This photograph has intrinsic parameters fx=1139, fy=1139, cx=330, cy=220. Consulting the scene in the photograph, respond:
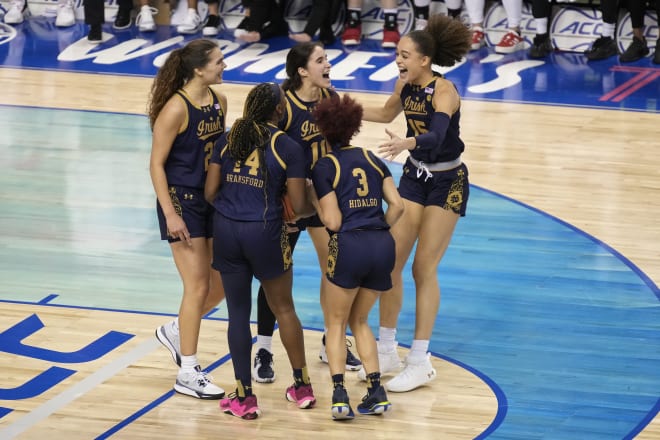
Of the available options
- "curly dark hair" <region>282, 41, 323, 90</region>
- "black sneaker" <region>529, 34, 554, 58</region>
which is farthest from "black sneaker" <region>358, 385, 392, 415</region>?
"black sneaker" <region>529, 34, 554, 58</region>

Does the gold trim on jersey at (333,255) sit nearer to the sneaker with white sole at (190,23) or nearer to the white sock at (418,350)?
the white sock at (418,350)

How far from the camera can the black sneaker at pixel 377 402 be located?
545cm

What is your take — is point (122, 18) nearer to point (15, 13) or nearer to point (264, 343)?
point (15, 13)

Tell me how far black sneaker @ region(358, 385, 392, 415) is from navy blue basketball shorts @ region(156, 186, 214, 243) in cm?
115

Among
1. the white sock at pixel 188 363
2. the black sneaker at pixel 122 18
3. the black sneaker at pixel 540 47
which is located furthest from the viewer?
the black sneaker at pixel 122 18

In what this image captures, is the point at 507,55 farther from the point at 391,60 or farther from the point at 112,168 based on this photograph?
the point at 112,168

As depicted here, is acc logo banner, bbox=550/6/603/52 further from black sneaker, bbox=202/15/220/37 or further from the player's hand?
the player's hand

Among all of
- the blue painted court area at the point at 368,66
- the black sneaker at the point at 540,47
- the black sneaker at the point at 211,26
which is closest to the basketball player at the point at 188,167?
the blue painted court area at the point at 368,66

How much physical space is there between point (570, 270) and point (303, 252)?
185 centimetres

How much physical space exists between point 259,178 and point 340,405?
3.70 feet

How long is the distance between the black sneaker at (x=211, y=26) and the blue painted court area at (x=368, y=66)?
0.15m

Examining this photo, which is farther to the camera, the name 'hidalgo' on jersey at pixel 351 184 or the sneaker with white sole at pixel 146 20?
the sneaker with white sole at pixel 146 20

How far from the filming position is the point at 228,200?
5.29 metres

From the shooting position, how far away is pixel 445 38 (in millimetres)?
5891
